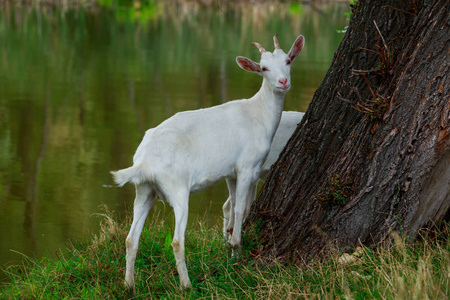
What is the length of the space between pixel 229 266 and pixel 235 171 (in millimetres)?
682

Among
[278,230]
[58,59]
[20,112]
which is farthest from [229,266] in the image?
[58,59]

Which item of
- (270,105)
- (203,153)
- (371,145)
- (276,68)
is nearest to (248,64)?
(276,68)

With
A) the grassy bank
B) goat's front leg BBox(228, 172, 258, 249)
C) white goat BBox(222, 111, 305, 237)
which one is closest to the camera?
the grassy bank

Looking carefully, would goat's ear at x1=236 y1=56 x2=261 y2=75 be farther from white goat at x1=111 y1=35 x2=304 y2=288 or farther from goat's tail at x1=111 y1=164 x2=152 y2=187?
goat's tail at x1=111 y1=164 x2=152 y2=187

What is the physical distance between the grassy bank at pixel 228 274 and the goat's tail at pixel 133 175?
744mm

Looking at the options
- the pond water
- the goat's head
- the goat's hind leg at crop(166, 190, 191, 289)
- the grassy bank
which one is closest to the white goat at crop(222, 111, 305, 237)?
the grassy bank

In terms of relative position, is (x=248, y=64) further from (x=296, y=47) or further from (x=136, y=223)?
(x=136, y=223)

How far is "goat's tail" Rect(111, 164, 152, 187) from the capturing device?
458 centimetres

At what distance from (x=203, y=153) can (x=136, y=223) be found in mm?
664

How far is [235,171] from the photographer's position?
5.14 m

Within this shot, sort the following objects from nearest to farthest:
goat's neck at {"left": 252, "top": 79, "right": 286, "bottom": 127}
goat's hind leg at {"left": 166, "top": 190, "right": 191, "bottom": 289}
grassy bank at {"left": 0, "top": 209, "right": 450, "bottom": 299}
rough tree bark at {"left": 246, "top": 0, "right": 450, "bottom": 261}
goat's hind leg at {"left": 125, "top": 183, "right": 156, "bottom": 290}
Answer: grassy bank at {"left": 0, "top": 209, "right": 450, "bottom": 299}, rough tree bark at {"left": 246, "top": 0, "right": 450, "bottom": 261}, goat's hind leg at {"left": 166, "top": 190, "right": 191, "bottom": 289}, goat's hind leg at {"left": 125, "top": 183, "right": 156, "bottom": 290}, goat's neck at {"left": 252, "top": 79, "right": 286, "bottom": 127}

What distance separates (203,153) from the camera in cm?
491

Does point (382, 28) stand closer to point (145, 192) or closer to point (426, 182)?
point (426, 182)

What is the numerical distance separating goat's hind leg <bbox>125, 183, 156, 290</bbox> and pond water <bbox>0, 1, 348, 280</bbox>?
5.38 feet
